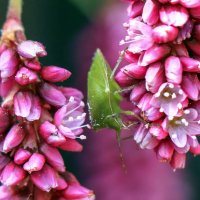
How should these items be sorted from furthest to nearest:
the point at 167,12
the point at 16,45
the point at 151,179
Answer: the point at 151,179
the point at 16,45
the point at 167,12

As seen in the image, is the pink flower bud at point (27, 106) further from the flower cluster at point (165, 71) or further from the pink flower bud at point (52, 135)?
the flower cluster at point (165, 71)

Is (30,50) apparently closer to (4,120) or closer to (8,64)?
(8,64)

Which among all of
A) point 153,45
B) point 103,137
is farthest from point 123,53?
point 103,137

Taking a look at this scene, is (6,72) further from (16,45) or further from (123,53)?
(123,53)

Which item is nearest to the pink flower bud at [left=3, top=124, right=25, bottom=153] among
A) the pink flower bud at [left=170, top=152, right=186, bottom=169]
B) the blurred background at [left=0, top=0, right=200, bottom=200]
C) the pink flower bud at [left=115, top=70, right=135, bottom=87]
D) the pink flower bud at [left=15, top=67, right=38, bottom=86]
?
the pink flower bud at [left=15, top=67, right=38, bottom=86]

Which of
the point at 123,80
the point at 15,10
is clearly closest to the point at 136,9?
the point at 123,80

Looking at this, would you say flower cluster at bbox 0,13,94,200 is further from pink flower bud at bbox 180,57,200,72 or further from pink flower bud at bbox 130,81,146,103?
pink flower bud at bbox 180,57,200,72

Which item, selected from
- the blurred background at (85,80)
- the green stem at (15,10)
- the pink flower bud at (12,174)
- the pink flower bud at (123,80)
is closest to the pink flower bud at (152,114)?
the pink flower bud at (123,80)

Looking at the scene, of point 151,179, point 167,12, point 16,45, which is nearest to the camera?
point 167,12
